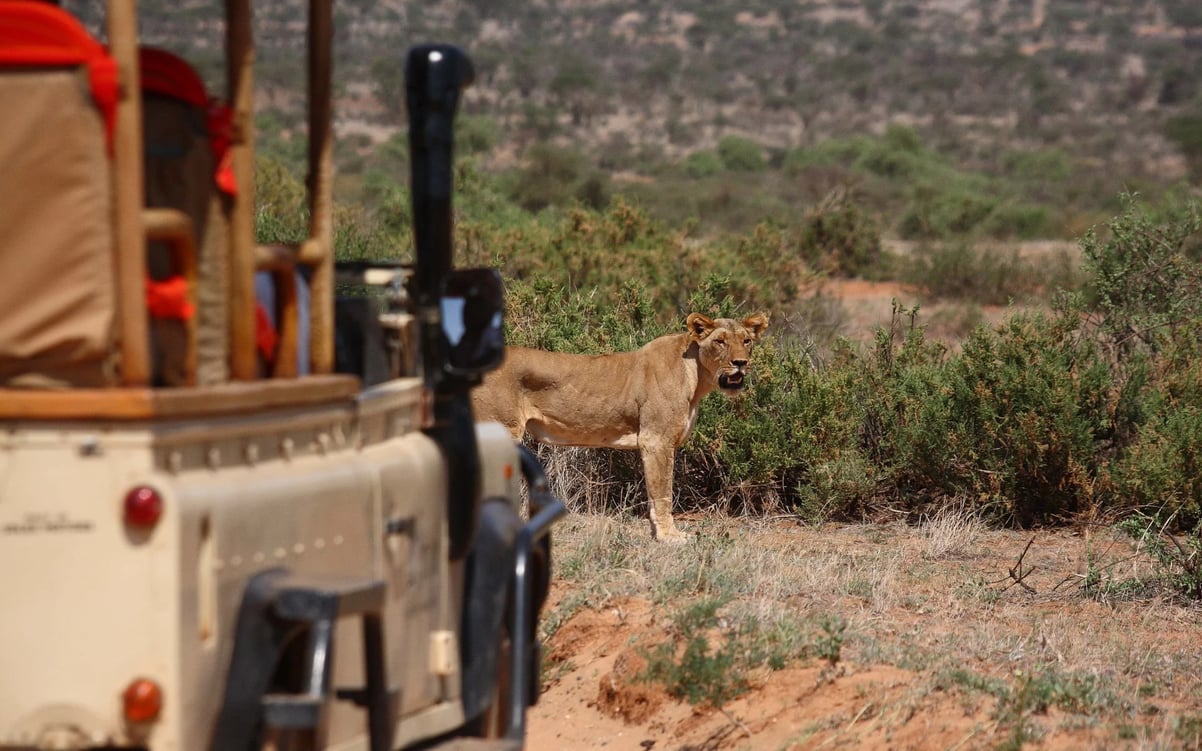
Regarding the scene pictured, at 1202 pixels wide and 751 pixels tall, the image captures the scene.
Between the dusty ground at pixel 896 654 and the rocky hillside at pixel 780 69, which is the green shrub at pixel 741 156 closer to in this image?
the rocky hillside at pixel 780 69

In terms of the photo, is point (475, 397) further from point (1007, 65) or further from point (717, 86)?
point (1007, 65)

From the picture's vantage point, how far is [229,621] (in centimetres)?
345

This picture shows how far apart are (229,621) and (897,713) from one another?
11.6ft

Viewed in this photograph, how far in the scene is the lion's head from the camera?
10.5 m

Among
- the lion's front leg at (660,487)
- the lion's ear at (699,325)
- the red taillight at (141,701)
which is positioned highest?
the red taillight at (141,701)

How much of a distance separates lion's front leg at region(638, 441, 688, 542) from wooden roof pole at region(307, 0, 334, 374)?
6245 mm

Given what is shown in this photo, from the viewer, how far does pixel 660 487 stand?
10.6m

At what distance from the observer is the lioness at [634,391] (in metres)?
10.6

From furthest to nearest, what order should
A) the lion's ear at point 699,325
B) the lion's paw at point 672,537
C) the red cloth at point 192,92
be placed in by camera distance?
the lion's ear at point 699,325 < the lion's paw at point 672,537 < the red cloth at point 192,92

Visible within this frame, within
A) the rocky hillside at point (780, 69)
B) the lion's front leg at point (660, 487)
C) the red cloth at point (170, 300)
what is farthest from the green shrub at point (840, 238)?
the rocky hillside at point (780, 69)

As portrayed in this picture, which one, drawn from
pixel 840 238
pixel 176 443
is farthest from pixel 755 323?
pixel 840 238

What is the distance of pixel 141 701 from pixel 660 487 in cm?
745

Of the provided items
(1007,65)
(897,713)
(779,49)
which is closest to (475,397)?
(897,713)

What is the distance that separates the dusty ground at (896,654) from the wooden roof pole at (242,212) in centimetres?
335
